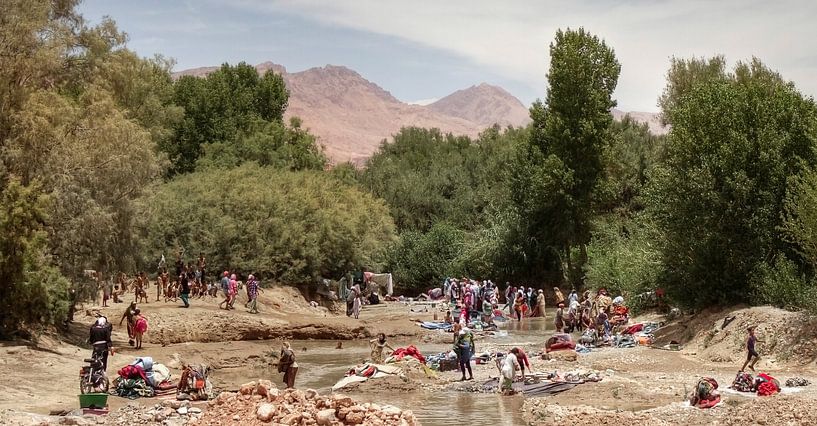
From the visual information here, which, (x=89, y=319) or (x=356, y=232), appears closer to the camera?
(x=89, y=319)

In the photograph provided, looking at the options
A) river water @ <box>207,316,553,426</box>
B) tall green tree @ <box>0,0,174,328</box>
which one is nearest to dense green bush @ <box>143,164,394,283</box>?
river water @ <box>207,316,553,426</box>

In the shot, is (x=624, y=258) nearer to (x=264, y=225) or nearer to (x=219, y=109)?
(x=264, y=225)

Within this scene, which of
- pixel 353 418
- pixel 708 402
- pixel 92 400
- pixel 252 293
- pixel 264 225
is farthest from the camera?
pixel 264 225

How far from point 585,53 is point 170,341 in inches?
1267

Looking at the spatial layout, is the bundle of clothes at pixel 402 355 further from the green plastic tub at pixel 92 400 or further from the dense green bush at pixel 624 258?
the dense green bush at pixel 624 258

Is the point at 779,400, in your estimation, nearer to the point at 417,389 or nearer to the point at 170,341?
the point at 417,389

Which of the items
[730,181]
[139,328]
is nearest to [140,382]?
[139,328]

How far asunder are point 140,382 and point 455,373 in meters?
8.99

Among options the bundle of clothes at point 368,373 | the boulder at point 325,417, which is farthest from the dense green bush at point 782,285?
the boulder at point 325,417

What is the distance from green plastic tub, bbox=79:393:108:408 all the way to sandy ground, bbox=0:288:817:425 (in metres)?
0.68

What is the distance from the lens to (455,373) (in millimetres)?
26359

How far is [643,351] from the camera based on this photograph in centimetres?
2884

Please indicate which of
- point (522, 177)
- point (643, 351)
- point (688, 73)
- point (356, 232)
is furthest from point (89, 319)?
point (688, 73)

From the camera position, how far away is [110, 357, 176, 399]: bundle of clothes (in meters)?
21.4
